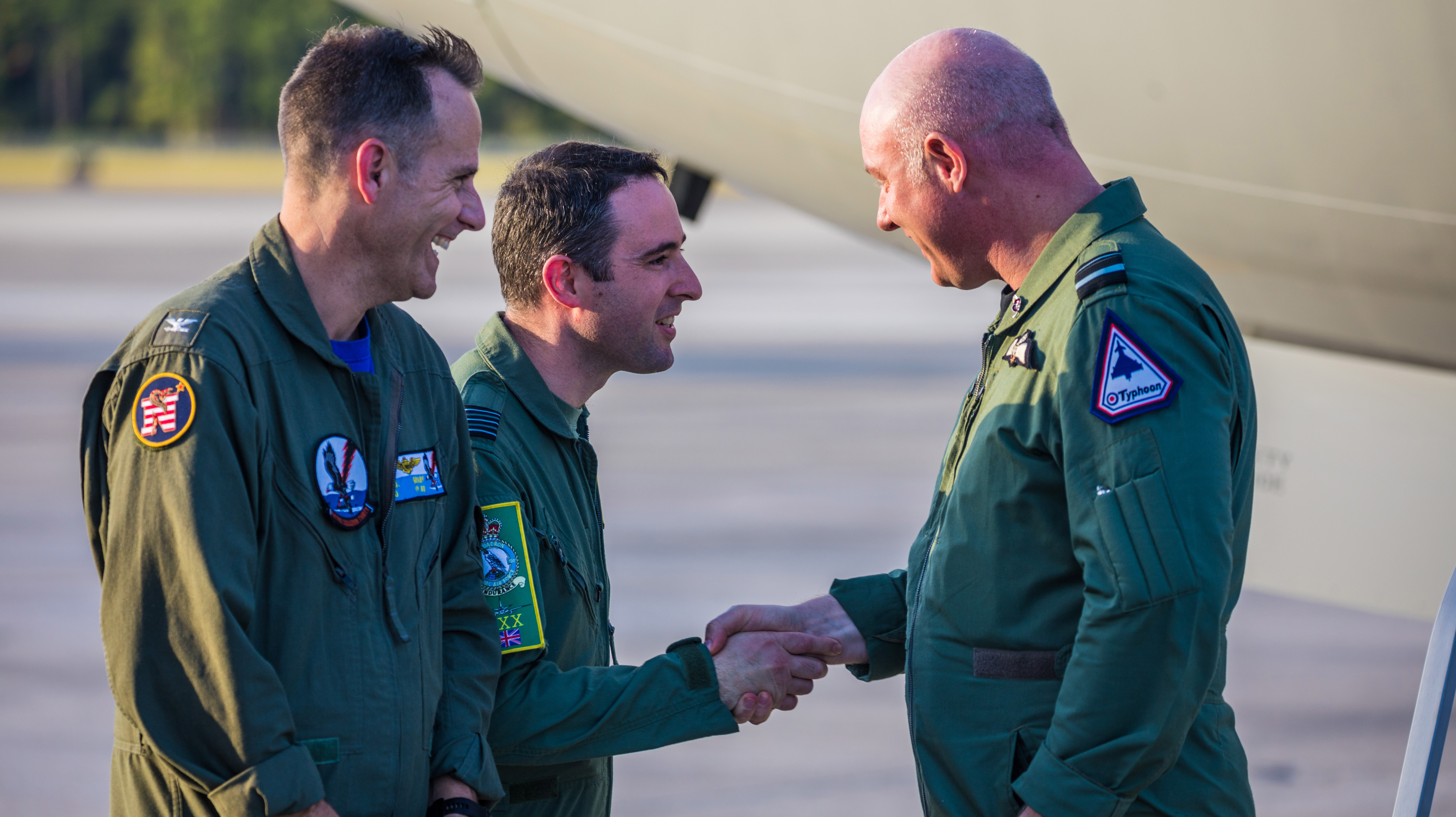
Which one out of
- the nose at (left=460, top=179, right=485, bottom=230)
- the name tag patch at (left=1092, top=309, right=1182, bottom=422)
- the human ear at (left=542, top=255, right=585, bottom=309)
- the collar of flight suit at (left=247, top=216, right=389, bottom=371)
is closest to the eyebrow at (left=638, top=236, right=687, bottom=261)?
the human ear at (left=542, top=255, right=585, bottom=309)

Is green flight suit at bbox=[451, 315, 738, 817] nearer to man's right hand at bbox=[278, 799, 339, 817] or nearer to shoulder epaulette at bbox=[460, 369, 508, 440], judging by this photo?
shoulder epaulette at bbox=[460, 369, 508, 440]

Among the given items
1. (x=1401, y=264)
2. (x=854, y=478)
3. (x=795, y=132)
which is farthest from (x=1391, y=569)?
(x=854, y=478)

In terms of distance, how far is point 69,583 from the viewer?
22.0 feet

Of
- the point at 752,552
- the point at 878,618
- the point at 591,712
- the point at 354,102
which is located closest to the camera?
the point at 354,102

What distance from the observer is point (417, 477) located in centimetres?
205

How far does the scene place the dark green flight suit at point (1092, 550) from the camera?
1.90m

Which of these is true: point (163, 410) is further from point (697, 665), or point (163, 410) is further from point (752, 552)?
point (752, 552)

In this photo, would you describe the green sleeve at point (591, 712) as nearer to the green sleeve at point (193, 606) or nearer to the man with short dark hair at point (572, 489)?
the man with short dark hair at point (572, 489)

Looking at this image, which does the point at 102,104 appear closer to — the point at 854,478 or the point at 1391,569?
the point at 854,478

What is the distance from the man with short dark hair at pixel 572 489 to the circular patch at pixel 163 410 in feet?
2.08

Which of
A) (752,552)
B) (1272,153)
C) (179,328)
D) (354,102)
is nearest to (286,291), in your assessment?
(179,328)

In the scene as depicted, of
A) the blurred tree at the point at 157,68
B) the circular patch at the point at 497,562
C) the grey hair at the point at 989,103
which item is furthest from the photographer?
the blurred tree at the point at 157,68

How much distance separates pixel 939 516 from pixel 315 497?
946 mm

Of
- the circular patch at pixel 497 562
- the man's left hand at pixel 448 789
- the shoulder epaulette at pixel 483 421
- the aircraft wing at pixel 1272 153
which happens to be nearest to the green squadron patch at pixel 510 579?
the circular patch at pixel 497 562
